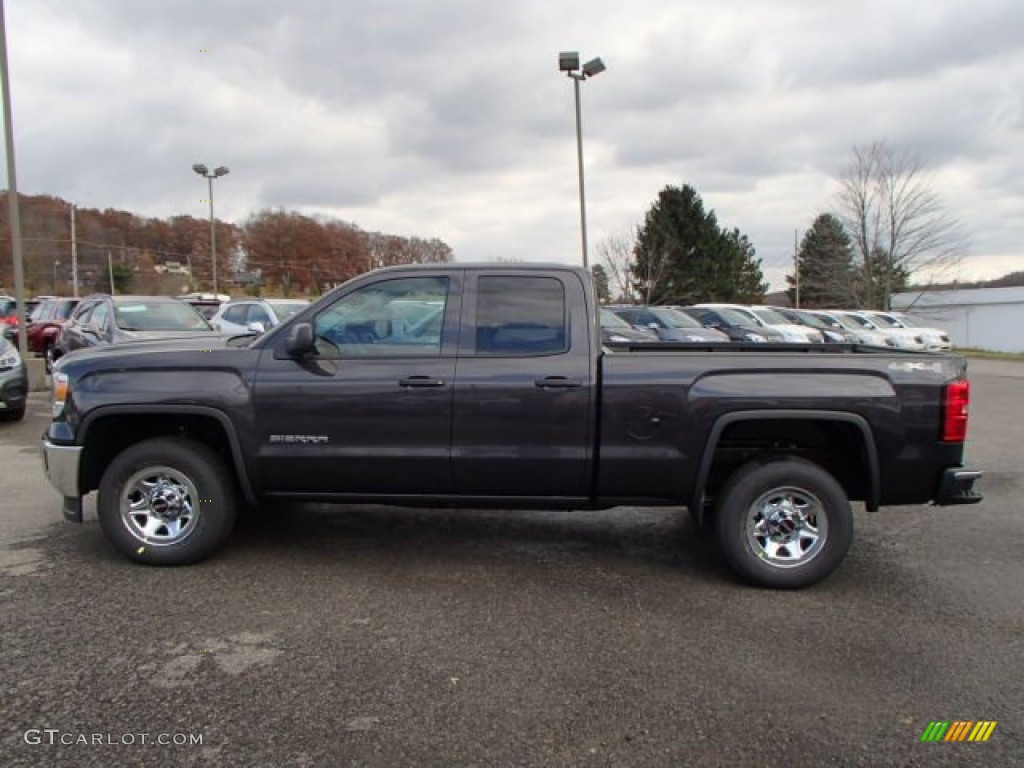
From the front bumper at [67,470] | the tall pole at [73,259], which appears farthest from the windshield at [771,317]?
the tall pole at [73,259]

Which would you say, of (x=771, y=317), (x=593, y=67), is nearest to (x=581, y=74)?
(x=593, y=67)

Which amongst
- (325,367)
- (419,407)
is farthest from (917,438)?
(325,367)

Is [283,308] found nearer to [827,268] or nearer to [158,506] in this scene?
[158,506]

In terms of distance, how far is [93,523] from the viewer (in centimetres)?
541

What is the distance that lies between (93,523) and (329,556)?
1.99m

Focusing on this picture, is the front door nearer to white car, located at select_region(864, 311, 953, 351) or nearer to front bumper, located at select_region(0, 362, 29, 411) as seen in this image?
front bumper, located at select_region(0, 362, 29, 411)

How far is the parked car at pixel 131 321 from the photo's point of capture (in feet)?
36.6

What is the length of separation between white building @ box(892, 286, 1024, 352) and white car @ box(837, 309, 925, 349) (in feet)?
65.7

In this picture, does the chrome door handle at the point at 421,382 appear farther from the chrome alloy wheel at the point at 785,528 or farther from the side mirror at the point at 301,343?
the chrome alloy wheel at the point at 785,528

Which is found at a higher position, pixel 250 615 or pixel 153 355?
pixel 153 355

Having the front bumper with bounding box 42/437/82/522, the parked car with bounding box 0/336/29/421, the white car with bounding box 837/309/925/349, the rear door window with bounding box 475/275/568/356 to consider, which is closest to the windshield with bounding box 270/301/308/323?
the parked car with bounding box 0/336/29/421

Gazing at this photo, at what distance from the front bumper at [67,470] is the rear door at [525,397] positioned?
2.38 m

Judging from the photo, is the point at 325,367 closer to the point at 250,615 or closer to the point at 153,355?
the point at 153,355

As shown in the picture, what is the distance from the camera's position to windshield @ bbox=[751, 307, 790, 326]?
2481 centimetres
